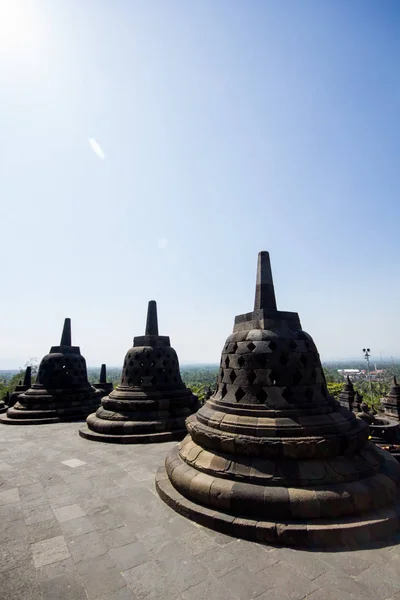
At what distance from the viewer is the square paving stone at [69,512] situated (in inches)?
180

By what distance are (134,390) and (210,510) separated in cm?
665

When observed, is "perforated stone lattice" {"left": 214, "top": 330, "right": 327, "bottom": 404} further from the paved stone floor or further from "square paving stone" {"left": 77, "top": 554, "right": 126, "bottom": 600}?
"square paving stone" {"left": 77, "top": 554, "right": 126, "bottom": 600}

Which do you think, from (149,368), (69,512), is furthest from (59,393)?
(69,512)

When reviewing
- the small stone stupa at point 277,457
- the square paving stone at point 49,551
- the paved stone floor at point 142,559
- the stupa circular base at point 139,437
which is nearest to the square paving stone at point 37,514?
the paved stone floor at point 142,559

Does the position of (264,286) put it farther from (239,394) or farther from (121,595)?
(121,595)

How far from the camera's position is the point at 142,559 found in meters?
3.57

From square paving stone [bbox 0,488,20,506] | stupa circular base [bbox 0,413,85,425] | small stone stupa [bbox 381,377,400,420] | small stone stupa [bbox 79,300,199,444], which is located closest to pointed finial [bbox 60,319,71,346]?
stupa circular base [bbox 0,413,85,425]

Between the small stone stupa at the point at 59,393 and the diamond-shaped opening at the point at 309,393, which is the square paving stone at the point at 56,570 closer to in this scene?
the diamond-shaped opening at the point at 309,393

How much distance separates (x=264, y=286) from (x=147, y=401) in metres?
6.16

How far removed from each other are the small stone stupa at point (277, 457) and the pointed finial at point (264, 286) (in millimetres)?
23

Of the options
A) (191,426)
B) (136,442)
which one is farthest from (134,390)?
(191,426)

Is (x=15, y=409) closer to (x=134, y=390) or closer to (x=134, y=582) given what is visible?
(x=134, y=390)

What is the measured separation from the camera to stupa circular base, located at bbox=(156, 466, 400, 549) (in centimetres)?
373

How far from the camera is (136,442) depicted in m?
8.97
